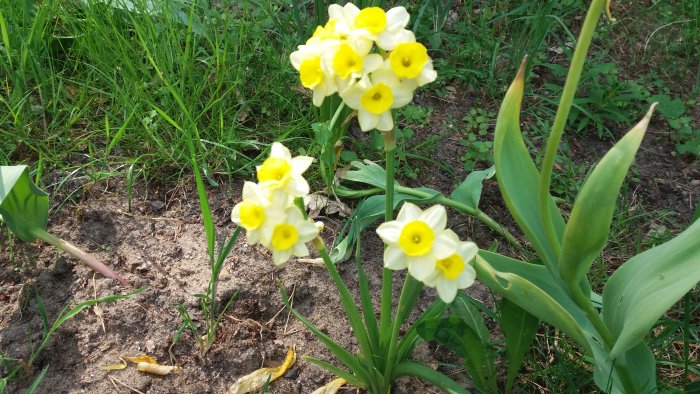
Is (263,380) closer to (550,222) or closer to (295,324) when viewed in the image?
(295,324)

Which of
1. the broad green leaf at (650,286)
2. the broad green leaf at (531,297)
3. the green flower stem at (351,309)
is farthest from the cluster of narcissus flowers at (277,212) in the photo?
the broad green leaf at (650,286)

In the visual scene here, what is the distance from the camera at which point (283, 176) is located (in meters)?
1.01

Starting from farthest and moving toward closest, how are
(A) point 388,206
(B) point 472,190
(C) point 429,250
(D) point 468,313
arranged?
(B) point 472,190 → (D) point 468,313 → (A) point 388,206 → (C) point 429,250

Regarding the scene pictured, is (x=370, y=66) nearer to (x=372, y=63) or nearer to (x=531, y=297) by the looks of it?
(x=372, y=63)

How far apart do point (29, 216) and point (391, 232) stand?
104 centimetres

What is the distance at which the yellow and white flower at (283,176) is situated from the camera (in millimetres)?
981

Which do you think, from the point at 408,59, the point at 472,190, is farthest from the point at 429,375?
the point at 408,59

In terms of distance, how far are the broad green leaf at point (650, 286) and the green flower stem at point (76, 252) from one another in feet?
3.76

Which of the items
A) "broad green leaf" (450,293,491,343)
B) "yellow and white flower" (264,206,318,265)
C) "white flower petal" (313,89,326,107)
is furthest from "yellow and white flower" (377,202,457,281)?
"broad green leaf" (450,293,491,343)

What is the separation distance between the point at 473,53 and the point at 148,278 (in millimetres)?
1368

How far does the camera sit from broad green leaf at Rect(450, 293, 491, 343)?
56.6 inches

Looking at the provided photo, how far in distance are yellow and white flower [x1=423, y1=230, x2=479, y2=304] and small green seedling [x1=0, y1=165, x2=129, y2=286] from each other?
0.96 m

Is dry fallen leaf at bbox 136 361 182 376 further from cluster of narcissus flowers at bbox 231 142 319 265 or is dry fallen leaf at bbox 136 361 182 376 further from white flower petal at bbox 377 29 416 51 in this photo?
white flower petal at bbox 377 29 416 51

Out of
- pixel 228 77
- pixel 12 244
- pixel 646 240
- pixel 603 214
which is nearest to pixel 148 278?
pixel 12 244
